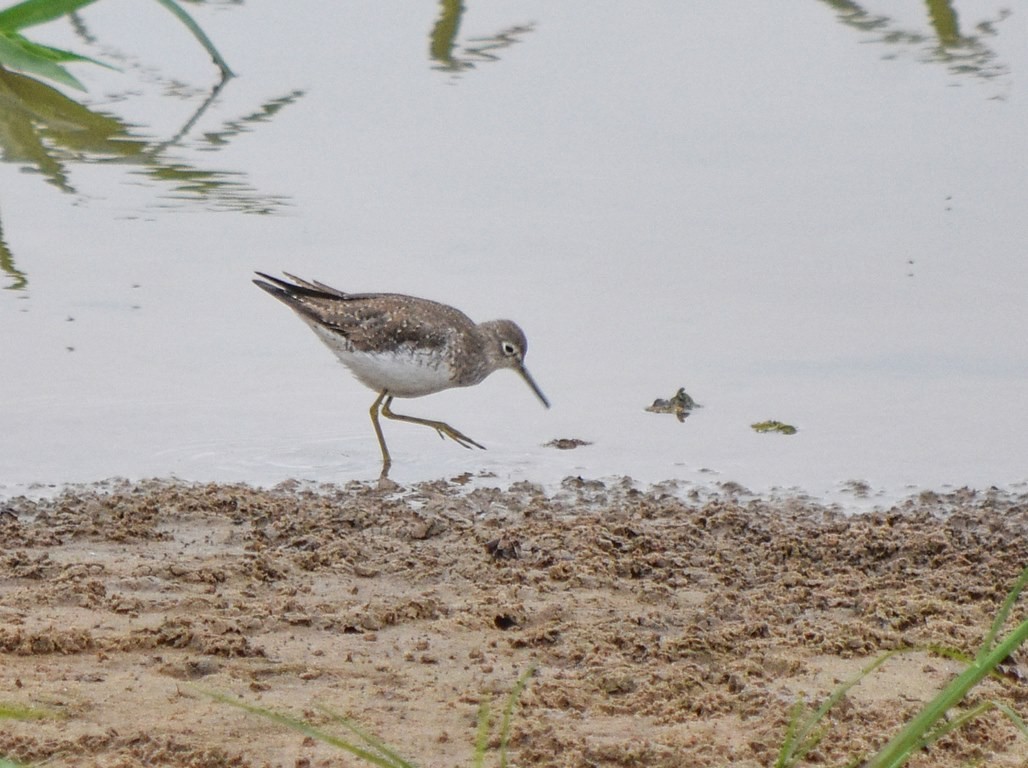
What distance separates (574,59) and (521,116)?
1371 millimetres

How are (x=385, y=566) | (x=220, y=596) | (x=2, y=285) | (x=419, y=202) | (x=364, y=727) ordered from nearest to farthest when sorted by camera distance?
1. (x=364, y=727)
2. (x=220, y=596)
3. (x=385, y=566)
4. (x=2, y=285)
5. (x=419, y=202)

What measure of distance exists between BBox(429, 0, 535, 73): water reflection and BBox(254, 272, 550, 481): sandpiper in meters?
4.14

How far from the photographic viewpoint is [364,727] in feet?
12.0

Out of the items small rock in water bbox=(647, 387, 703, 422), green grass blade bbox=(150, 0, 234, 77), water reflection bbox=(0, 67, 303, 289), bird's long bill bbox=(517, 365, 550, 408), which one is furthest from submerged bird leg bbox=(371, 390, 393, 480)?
green grass blade bbox=(150, 0, 234, 77)

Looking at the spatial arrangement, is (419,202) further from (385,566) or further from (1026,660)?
(1026,660)

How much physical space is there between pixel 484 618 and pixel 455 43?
7894 mm

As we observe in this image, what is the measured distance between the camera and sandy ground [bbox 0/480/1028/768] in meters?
3.62

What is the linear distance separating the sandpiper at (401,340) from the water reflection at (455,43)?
13.6 ft

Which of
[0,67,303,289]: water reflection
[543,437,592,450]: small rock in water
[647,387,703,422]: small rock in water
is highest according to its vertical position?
[0,67,303,289]: water reflection

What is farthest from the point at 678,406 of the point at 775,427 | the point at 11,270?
the point at 11,270

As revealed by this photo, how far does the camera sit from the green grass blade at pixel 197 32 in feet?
31.1

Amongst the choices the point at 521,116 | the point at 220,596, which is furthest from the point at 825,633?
the point at 521,116

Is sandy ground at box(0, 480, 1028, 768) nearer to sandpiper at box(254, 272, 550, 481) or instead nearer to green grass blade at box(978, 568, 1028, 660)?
sandpiper at box(254, 272, 550, 481)

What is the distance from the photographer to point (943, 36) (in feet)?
38.9
